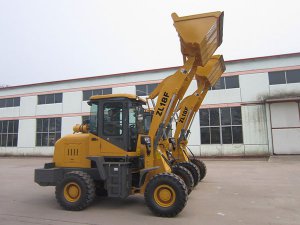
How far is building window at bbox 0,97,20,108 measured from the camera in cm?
3027

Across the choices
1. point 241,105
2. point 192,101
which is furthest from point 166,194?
point 241,105

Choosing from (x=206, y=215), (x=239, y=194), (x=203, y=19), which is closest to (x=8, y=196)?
(x=206, y=215)

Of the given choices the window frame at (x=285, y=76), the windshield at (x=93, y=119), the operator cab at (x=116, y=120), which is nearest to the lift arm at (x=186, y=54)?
the operator cab at (x=116, y=120)

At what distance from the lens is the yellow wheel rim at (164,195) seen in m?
6.00

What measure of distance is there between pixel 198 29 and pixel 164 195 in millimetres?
3893

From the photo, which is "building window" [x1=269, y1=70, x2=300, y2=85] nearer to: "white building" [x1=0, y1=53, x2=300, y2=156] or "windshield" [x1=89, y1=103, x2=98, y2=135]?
"white building" [x1=0, y1=53, x2=300, y2=156]

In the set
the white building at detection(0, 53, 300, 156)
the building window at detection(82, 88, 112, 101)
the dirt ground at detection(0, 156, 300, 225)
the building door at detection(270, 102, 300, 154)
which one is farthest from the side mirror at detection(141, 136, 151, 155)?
the building window at detection(82, 88, 112, 101)

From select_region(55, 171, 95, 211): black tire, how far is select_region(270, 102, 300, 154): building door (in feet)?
57.5

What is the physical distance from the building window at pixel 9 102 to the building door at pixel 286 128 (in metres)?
25.8

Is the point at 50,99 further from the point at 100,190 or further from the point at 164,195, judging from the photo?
the point at 164,195

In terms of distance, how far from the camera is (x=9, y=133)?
29.9 metres

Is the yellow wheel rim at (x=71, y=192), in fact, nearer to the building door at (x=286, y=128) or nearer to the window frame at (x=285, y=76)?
the building door at (x=286, y=128)

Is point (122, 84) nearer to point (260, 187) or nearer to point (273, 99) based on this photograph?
point (273, 99)

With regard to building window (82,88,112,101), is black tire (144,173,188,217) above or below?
below
